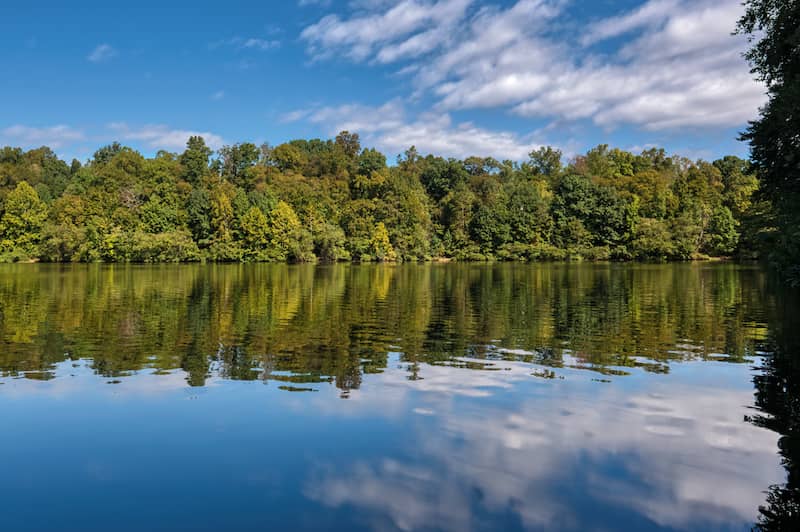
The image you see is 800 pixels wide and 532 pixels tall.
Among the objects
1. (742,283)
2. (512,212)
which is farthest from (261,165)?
(742,283)

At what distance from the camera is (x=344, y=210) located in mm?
98500

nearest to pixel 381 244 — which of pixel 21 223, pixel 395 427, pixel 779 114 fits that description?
pixel 21 223

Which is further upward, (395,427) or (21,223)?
(21,223)

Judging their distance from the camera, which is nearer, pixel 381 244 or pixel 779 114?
pixel 779 114

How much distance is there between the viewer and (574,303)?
1039 inches

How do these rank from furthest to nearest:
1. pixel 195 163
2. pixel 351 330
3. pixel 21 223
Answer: pixel 195 163 → pixel 21 223 → pixel 351 330

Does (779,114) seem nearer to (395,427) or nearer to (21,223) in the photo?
(395,427)

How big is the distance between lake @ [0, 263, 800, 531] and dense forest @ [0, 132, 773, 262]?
72.4 metres

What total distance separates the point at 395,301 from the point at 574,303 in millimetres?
7799

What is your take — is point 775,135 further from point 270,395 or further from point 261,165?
point 261,165

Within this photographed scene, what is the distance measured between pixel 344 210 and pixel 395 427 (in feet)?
299

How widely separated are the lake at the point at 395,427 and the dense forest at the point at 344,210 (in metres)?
72.4

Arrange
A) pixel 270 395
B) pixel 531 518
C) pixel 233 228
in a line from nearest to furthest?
pixel 531 518 < pixel 270 395 < pixel 233 228

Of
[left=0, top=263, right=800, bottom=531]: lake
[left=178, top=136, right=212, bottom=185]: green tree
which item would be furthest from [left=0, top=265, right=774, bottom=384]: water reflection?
[left=178, top=136, right=212, bottom=185]: green tree
